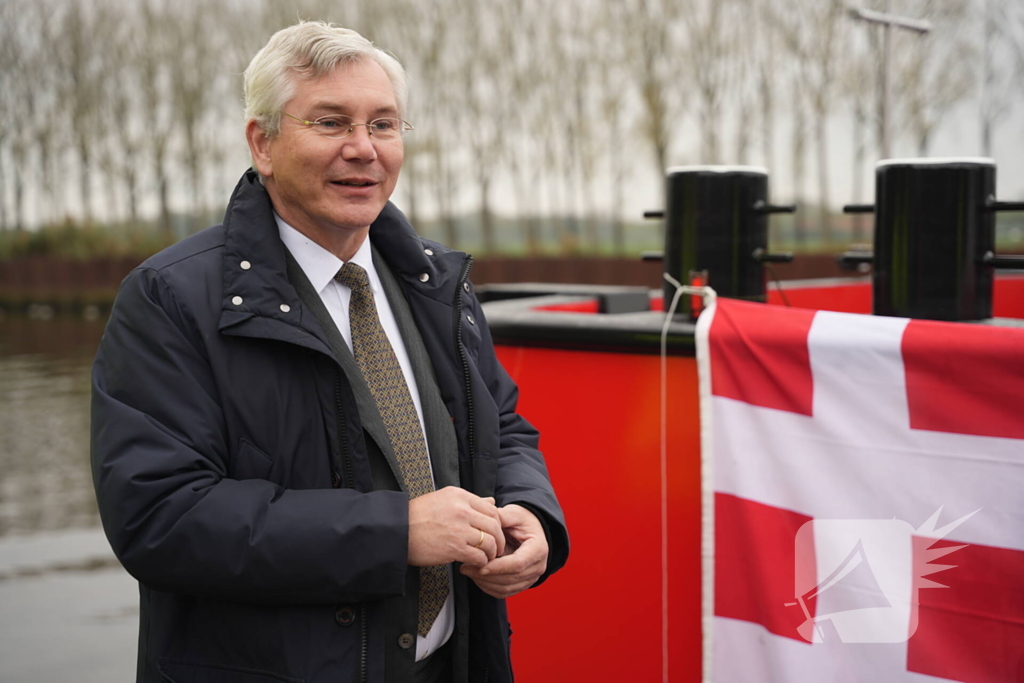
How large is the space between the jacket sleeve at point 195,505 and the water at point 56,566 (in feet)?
8.70

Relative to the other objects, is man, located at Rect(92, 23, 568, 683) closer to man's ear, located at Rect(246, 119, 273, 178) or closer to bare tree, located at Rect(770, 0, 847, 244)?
man's ear, located at Rect(246, 119, 273, 178)

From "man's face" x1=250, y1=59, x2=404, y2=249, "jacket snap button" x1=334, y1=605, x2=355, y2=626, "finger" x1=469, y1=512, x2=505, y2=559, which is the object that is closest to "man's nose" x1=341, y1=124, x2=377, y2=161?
"man's face" x1=250, y1=59, x2=404, y2=249

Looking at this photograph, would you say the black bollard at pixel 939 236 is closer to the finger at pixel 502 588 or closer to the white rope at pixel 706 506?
the white rope at pixel 706 506

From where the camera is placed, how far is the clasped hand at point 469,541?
1.59 meters

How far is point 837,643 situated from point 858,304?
13.3 ft

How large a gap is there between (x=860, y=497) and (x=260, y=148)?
166 cm

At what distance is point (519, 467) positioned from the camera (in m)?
1.94

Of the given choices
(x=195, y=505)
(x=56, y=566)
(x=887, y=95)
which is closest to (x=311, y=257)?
(x=195, y=505)

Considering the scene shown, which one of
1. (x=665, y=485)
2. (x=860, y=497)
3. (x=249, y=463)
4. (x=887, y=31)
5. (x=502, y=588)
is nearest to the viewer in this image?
(x=249, y=463)

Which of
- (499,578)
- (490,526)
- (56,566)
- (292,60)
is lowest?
(56,566)

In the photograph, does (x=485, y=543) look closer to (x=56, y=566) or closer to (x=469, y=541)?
(x=469, y=541)

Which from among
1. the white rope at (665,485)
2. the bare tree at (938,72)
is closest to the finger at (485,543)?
the white rope at (665,485)

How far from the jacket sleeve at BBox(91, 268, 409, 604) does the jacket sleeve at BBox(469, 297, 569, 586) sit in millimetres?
328

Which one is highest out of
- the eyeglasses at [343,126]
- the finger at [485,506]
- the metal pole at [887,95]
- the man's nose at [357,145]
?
the metal pole at [887,95]
